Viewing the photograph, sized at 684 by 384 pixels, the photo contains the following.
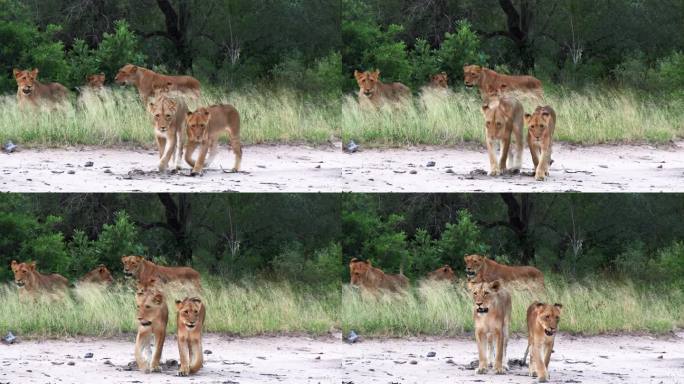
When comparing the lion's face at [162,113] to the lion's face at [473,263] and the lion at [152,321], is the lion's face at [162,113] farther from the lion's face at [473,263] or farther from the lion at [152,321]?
the lion's face at [473,263]

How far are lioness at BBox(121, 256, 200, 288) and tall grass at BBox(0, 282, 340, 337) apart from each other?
0.67 feet

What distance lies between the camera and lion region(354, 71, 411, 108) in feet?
81.6

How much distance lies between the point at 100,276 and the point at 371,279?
3.64 m

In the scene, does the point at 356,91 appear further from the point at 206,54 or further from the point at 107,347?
the point at 107,347

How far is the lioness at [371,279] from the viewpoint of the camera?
24.5 m

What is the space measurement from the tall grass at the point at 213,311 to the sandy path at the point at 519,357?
1199mm

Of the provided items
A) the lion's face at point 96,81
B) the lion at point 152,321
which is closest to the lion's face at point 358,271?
the lion's face at point 96,81

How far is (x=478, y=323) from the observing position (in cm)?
1948

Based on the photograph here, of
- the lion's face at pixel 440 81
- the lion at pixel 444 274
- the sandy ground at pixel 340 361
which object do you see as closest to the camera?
the sandy ground at pixel 340 361

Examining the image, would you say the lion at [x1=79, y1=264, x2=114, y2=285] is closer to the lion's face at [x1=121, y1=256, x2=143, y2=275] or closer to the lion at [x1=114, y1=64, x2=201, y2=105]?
the lion's face at [x1=121, y1=256, x2=143, y2=275]

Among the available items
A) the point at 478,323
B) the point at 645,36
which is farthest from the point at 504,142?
the point at 645,36

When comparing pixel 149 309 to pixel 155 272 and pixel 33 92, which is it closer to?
pixel 155 272

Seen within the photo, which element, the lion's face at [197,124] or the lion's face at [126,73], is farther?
the lion's face at [126,73]

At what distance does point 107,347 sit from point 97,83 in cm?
444
